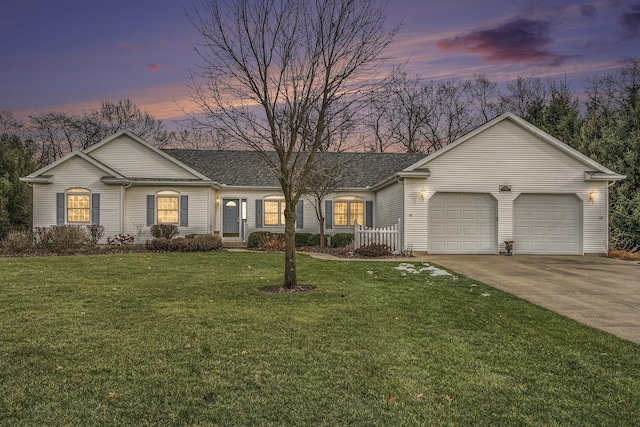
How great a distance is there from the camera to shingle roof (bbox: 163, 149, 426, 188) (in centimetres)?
2184

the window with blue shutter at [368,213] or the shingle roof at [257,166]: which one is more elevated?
the shingle roof at [257,166]

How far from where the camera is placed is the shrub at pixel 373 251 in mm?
15211

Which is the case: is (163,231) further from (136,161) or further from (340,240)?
(340,240)

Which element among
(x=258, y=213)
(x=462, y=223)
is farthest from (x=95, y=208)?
(x=462, y=223)

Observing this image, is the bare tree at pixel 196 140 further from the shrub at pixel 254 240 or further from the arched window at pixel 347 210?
the shrub at pixel 254 240

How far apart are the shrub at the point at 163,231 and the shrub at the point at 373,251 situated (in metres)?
8.11

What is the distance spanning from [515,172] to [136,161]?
1636cm

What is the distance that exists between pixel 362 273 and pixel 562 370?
678cm

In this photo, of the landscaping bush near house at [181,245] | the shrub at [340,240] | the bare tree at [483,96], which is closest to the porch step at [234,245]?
the landscaping bush near house at [181,245]

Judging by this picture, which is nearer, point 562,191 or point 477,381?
point 477,381

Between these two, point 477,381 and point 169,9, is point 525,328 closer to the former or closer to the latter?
point 477,381

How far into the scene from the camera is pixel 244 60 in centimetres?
861

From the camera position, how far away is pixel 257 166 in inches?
896

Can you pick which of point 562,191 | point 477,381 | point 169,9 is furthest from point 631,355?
point 562,191
